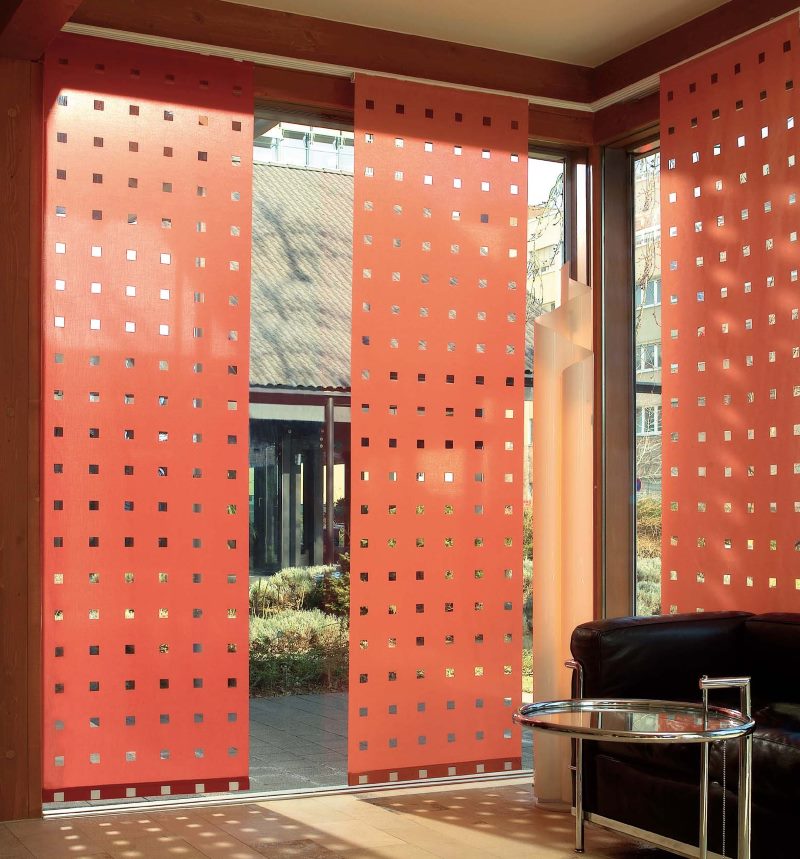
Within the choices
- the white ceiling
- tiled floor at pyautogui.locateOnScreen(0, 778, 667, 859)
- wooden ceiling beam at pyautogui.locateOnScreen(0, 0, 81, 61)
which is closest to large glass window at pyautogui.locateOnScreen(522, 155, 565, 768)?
the white ceiling

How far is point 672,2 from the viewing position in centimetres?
474

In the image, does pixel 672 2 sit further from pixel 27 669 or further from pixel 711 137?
pixel 27 669

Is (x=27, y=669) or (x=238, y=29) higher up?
(x=238, y=29)

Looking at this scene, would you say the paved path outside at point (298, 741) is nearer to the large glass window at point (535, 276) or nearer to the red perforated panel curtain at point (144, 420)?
the red perforated panel curtain at point (144, 420)

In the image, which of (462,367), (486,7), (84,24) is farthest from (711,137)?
(84,24)

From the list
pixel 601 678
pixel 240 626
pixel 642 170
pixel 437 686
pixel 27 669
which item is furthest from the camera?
pixel 642 170

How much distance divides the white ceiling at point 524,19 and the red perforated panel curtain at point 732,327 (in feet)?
0.85

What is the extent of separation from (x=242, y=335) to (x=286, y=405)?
365 millimetres

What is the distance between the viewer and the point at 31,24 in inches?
158

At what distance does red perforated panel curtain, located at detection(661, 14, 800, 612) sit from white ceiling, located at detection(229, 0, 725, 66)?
26 centimetres

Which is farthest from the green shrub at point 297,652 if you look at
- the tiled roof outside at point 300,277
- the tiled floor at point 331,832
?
the tiled roof outside at point 300,277

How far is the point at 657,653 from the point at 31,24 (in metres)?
3.09

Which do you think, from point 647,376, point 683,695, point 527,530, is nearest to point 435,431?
point 527,530

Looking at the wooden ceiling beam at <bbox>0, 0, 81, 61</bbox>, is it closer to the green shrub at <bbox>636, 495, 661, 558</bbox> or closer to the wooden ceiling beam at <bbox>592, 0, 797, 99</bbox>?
the wooden ceiling beam at <bbox>592, 0, 797, 99</bbox>
